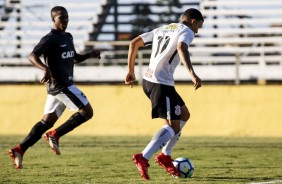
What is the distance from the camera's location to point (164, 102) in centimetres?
888

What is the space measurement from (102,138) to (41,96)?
238 centimetres

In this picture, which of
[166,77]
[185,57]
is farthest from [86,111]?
[185,57]

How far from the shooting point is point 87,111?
34.8 feet

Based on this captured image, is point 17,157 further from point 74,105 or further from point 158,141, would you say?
point 158,141

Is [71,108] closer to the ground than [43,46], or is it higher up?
closer to the ground

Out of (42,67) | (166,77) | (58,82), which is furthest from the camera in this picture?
(58,82)

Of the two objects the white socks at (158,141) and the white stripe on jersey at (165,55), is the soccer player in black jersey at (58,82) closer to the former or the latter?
the white stripe on jersey at (165,55)

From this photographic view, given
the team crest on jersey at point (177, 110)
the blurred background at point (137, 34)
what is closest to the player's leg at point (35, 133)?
the team crest on jersey at point (177, 110)

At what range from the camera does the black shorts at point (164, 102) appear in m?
8.87

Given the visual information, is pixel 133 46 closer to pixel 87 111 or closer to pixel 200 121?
pixel 87 111

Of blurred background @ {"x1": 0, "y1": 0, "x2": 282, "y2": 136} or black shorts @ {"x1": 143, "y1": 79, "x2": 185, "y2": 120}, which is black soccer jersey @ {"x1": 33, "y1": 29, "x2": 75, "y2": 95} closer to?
black shorts @ {"x1": 143, "y1": 79, "x2": 185, "y2": 120}

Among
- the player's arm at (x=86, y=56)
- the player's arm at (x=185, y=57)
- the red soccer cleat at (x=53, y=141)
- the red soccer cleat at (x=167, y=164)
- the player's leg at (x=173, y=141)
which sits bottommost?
the red soccer cleat at (x=53, y=141)

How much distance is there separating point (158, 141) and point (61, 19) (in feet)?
8.28

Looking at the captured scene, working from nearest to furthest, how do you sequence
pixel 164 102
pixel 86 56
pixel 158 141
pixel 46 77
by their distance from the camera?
pixel 158 141
pixel 164 102
pixel 46 77
pixel 86 56
